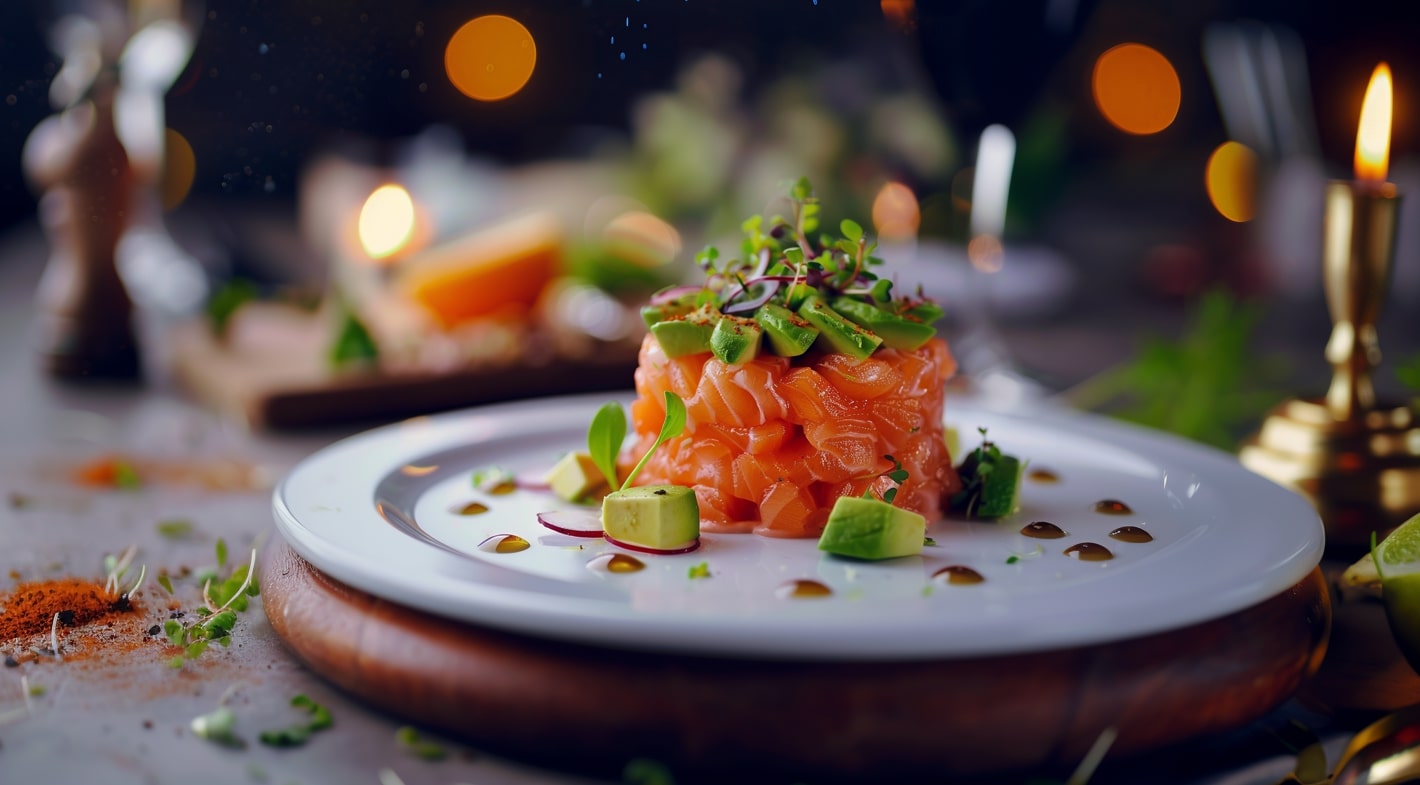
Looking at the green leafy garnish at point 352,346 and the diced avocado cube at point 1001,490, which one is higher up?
the diced avocado cube at point 1001,490

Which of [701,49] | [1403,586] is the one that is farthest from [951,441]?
[701,49]

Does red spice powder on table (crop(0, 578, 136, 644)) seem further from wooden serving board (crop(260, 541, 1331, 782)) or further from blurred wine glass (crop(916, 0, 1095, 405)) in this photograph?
blurred wine glass (crop(916, 0, 1095, 405))

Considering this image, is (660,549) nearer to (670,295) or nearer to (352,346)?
(670,295)

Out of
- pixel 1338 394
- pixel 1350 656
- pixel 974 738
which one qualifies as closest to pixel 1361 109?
pixel 1338 394

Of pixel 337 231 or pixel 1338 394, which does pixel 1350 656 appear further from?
pixel 337 231

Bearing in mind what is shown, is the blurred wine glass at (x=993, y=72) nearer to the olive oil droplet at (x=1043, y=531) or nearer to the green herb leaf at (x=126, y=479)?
the olive oil droplet at (x=1043, y=531)

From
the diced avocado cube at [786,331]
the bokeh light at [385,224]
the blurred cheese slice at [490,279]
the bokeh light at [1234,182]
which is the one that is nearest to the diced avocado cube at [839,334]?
the diced avocado cube at [786,331]
